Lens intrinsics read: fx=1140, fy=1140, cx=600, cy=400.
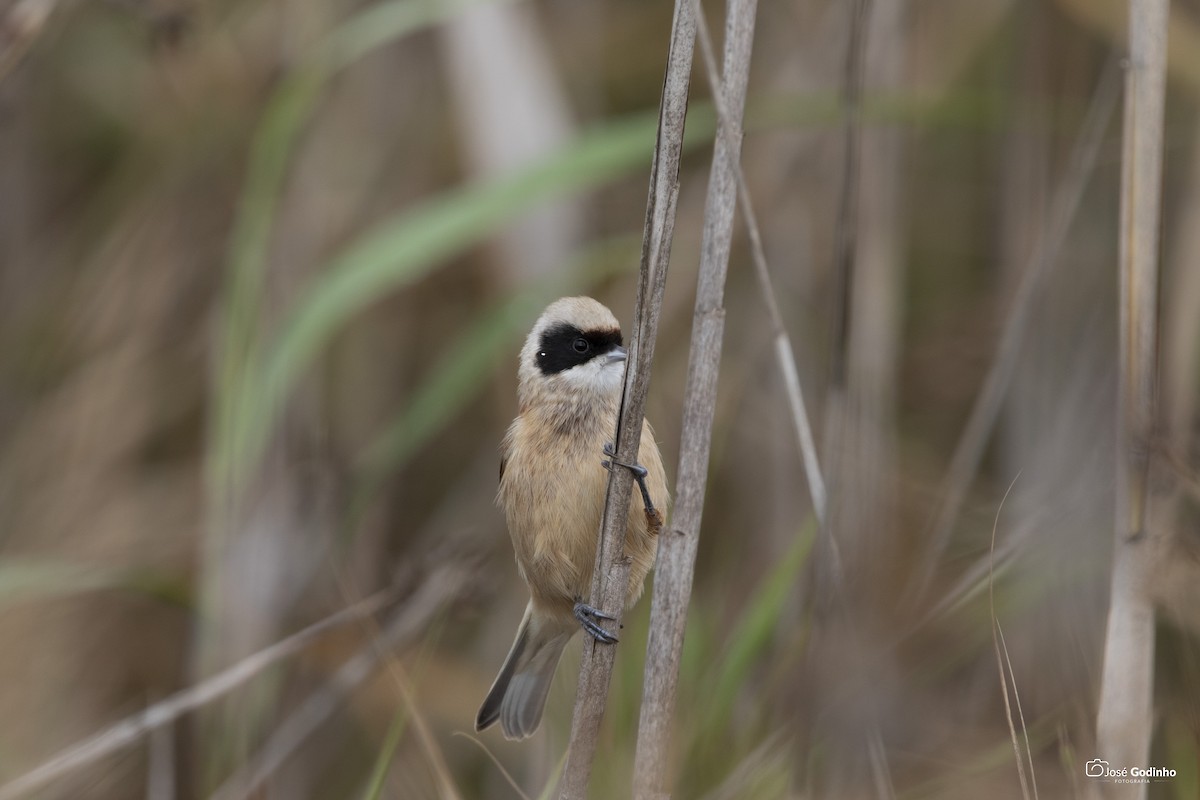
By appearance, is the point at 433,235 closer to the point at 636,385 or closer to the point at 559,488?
the point at 559,488

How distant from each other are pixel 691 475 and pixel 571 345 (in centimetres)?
97

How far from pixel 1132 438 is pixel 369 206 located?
299 centimetres

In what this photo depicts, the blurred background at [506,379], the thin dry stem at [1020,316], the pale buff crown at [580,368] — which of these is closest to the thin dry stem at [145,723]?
the blurred background at [506,379]

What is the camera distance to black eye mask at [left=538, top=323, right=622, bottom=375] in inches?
110

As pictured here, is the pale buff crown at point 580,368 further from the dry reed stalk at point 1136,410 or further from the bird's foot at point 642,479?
the dry reed stalk at point 1136,410

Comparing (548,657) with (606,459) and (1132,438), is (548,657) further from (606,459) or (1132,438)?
(1132,438)

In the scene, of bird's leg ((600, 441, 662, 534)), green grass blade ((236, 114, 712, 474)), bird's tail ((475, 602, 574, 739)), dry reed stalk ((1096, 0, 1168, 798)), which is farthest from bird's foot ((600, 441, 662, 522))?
dry reed stalk ((1096, 0, 1168, 798))

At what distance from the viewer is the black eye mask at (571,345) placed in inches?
110

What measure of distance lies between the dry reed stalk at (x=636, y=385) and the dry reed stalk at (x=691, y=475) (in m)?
0.08

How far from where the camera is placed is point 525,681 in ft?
9.36

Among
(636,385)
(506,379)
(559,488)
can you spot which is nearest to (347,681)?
(559,488)

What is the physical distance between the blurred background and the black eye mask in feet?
0.75

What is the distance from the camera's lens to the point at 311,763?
3.74 meters

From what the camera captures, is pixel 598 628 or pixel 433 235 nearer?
pixel 598 628
